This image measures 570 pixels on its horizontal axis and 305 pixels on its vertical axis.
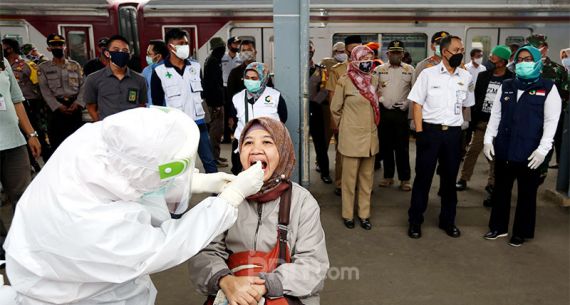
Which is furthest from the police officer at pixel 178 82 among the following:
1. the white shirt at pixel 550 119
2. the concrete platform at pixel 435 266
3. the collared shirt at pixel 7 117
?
the white shirt at pixel 550 119

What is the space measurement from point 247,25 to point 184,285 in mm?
6274

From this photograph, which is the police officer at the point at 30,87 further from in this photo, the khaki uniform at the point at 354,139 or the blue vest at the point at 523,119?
the blue vest at the point at 523,119

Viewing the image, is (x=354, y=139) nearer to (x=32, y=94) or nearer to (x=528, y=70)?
(x=528, y=70)

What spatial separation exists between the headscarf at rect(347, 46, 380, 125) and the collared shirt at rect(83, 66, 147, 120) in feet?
6.99

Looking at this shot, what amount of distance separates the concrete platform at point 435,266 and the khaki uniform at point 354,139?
14.4 inches

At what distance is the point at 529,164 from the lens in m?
3.86

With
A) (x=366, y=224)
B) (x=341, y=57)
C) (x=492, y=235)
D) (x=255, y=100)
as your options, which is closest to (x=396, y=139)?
(x=341, y=57)

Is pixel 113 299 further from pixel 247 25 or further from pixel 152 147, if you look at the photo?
pixel 247 25

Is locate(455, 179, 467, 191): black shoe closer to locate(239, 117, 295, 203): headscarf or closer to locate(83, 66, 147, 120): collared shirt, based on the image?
locate(83, 66, 147, 120): collared shirt

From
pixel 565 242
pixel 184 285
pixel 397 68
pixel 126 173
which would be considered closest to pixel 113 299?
pixel 126 173

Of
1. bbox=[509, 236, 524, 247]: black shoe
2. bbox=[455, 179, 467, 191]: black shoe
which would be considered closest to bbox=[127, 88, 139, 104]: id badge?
bbox=[509, 236, 524, 247]: black shoe

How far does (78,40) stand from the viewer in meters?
8.84

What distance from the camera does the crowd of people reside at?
1.48m

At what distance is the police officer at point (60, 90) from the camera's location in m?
5.98
